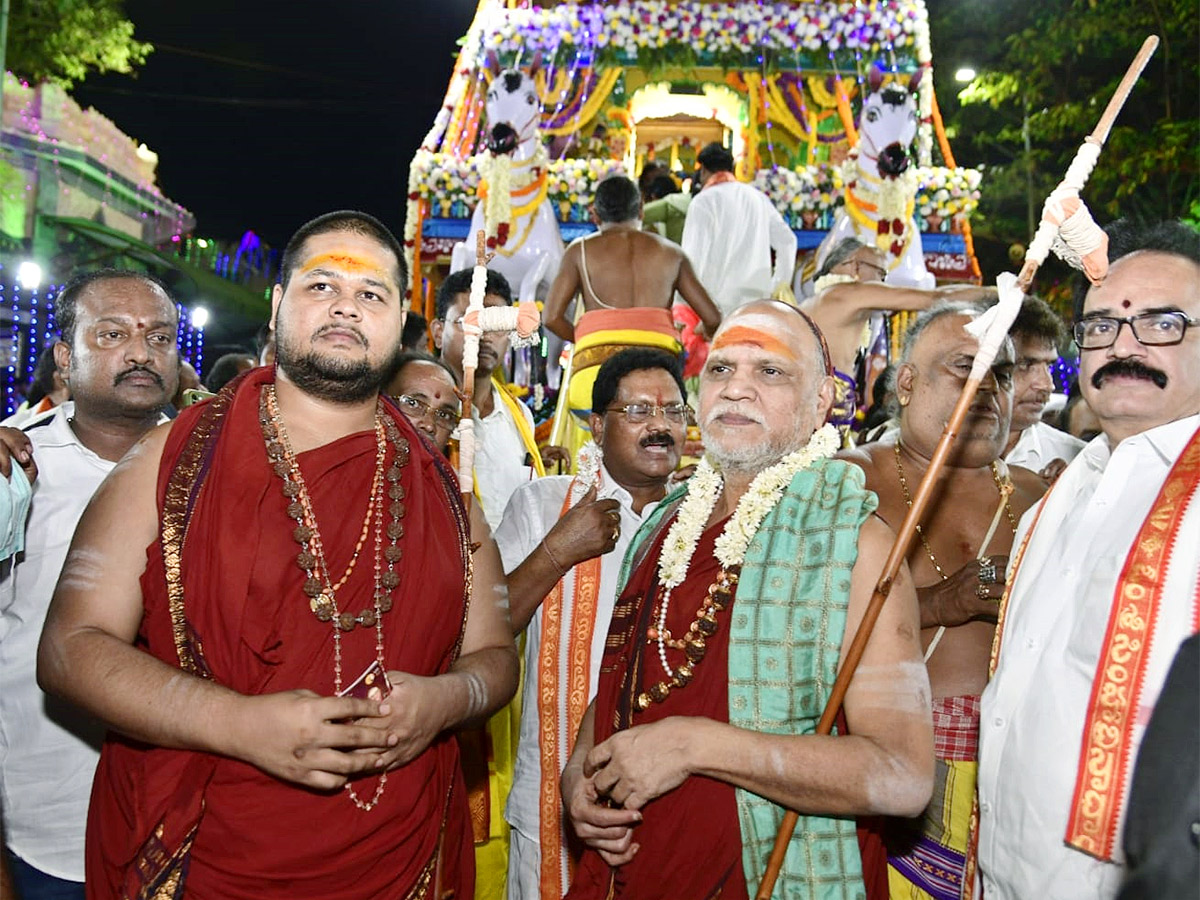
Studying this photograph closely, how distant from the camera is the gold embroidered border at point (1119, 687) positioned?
6.51ft

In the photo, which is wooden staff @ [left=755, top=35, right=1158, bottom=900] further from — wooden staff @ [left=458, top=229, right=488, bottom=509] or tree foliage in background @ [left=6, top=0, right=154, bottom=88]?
tree foliage in background @ [left=6, top=0, right=154, bottom=88]

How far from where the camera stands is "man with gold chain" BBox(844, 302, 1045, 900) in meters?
3.01

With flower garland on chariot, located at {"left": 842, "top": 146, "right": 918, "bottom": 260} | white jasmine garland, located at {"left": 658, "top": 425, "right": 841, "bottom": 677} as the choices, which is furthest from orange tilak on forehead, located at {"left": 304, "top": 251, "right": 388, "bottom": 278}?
flower garland on chariot, located at {"left": 842, "top": 146, "right": 918, "bottom": 260}

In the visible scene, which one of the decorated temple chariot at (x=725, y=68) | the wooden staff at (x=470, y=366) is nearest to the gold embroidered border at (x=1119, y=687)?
the wooden staff at (x=470, y=366)

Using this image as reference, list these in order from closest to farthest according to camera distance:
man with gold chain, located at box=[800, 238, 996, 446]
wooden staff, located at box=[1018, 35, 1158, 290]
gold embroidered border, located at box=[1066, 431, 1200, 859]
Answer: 1. gold embroidered border, located at box=[1066, 431, 1200, 859]
2. wooden staff, located at box=[1018, 35, 1158, 290]
3. man with gold chain, located at box=[800, 238, 996, 446]

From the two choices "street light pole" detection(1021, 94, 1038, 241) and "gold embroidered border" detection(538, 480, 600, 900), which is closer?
"gold embroidered border" detection(538, 480, 600, 900)

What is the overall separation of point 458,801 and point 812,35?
12.4m

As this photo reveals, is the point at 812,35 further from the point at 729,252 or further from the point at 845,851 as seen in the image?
the point at 845,851

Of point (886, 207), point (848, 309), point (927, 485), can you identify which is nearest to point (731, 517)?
point (927, 485)

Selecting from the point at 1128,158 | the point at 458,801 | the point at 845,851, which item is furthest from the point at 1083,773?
the point at 1128,158

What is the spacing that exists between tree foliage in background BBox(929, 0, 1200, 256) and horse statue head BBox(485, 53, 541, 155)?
10029 mm

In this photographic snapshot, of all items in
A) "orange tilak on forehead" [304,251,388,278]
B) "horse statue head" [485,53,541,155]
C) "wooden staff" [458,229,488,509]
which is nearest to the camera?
"orange tilak on forehead" [304,251,388,278]

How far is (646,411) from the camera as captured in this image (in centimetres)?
375

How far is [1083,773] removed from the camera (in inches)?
79.7
